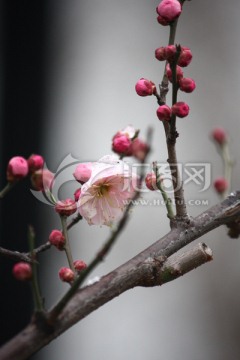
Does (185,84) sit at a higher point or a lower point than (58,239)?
higher

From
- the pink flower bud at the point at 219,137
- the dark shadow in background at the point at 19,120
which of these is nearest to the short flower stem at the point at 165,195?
the pink flower bud at the point at 219,137

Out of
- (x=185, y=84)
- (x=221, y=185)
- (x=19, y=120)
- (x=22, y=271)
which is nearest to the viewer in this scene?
(x=22, y=271)

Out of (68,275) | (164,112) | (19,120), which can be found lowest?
(19,120)

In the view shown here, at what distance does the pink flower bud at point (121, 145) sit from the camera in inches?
24.8

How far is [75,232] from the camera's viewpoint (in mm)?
2150

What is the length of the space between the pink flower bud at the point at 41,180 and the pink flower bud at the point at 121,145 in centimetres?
7

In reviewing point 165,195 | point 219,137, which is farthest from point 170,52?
point 219,137

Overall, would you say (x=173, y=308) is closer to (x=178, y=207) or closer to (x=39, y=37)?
(x=39, y=37)

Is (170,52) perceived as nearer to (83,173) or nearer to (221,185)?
(83,173)

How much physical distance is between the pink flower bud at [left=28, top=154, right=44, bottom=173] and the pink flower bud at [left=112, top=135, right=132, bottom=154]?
0.07 m

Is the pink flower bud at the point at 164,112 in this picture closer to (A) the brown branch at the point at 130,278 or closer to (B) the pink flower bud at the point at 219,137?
(A) the brown branch at the point at 130,278

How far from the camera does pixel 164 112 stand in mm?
568

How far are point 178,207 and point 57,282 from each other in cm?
146

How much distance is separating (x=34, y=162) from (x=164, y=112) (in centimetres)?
14
